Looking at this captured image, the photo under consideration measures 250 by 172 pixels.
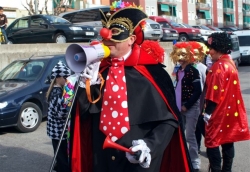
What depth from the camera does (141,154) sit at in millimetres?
2713

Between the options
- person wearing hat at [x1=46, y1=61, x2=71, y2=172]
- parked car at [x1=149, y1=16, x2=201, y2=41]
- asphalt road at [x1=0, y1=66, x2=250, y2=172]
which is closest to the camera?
person wearing hat at [x1=46, y1=61, x2=71, y2=172]

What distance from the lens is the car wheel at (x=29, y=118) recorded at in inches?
354

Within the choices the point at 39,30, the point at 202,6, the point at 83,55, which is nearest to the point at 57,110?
the point at 83,55

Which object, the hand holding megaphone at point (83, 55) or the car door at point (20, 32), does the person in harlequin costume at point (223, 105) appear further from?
the car door at point (20, 32)

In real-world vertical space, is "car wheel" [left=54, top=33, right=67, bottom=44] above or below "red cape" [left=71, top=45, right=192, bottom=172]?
above

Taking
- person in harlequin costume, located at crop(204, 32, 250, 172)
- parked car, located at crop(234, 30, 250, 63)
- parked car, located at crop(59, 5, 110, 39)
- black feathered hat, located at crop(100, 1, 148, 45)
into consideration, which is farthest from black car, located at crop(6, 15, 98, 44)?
black feathered hat, located at crop(100, 1, 148, 45)

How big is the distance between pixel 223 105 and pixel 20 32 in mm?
15804

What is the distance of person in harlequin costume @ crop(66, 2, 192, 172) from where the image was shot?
294cm

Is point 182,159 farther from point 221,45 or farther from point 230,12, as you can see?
point 230,12

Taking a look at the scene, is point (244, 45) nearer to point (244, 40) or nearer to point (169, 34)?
point (244, 40)

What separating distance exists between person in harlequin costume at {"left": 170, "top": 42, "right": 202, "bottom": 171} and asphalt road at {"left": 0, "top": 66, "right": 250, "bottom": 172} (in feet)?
1.97

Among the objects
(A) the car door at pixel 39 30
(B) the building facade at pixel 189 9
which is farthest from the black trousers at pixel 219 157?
(B) the building facade at pixel 189 9

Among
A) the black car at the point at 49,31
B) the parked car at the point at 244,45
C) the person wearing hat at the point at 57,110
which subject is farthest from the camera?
the parked car at the point at 244,45

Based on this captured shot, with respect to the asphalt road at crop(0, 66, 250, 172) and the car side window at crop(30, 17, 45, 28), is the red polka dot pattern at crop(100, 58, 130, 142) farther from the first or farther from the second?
the car side window at crop(30, 17, 45, 28)
